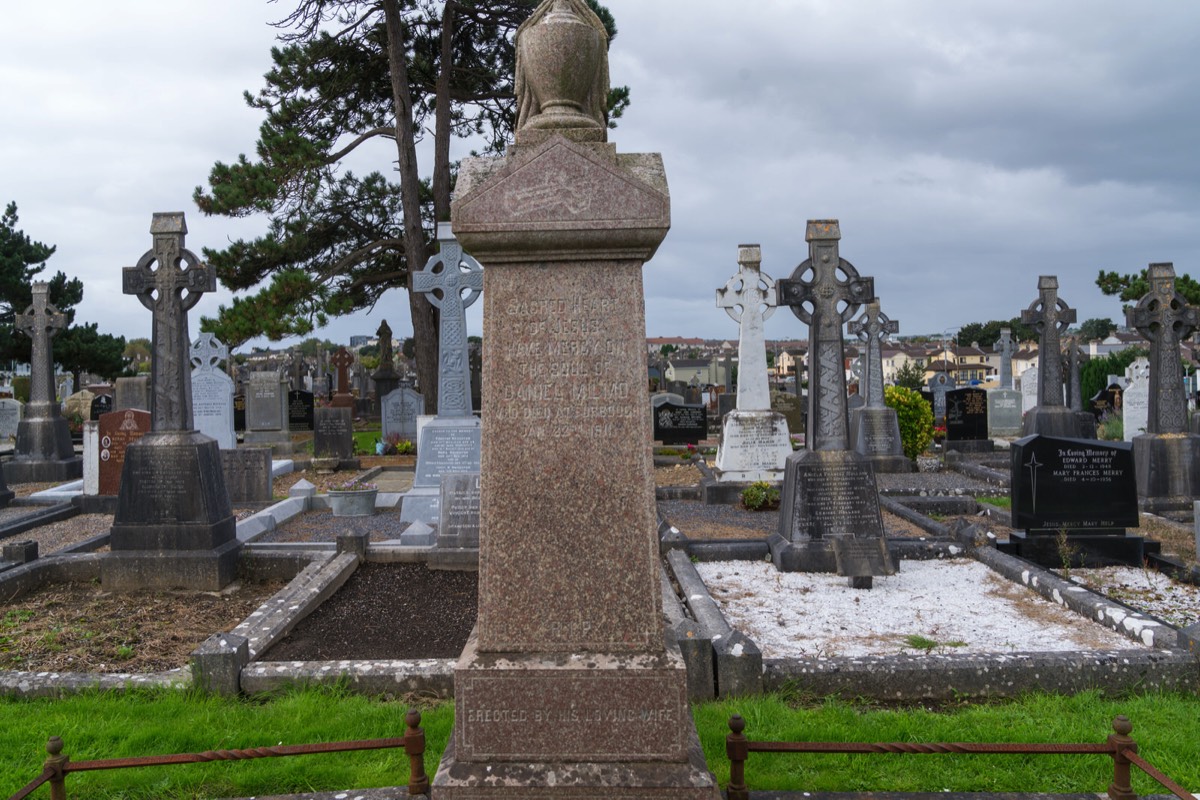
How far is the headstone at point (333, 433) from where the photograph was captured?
16.7m

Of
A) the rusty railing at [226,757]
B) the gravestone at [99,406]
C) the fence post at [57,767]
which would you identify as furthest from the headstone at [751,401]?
the gravestone at [99,406]

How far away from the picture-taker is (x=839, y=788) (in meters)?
3.38

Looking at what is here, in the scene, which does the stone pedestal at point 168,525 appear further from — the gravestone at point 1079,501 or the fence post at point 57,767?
the gravestone at point 1079,501

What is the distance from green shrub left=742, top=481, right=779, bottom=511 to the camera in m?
11.3

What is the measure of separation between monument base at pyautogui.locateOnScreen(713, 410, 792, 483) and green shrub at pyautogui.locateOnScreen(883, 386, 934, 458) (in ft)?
12.3

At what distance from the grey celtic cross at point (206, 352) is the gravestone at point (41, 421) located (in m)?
2.27

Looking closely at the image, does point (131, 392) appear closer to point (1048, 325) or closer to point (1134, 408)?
point (1048, 325)

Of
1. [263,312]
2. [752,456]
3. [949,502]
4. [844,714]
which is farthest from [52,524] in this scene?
[949,502]

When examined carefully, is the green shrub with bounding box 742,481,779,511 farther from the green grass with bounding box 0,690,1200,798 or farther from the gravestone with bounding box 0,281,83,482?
the gravestone with bounding box 0,281,83,482

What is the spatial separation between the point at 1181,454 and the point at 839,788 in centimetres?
965

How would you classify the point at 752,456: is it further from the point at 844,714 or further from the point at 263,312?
the point at 263,312

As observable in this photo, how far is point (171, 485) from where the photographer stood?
7.58 m

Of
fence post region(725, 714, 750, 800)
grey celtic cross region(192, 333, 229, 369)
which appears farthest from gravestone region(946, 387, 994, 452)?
fence post region(725, 714, 750, 800)

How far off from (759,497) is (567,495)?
8817 mm
